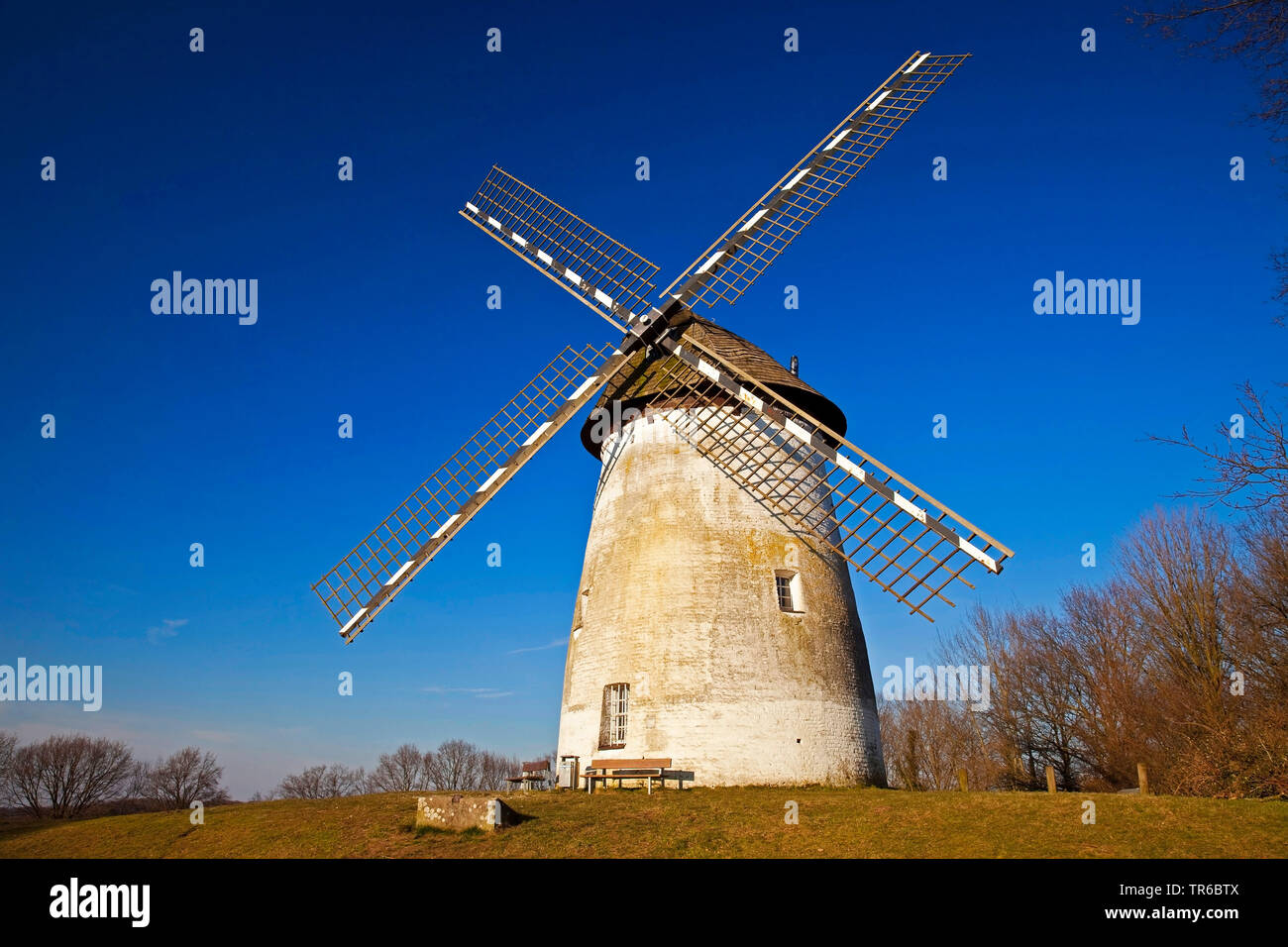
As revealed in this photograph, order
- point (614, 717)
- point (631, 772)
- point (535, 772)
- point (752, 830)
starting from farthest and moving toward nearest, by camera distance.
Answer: point (535, 772), point (614, 717), point (631, 772), point (752, 830)

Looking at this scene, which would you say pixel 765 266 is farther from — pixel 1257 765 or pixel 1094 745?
pixel 1094 745

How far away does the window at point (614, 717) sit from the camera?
1648 centimetres

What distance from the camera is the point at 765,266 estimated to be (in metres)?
19.0

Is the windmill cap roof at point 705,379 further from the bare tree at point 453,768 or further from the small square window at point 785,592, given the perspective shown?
the bare tree at point 453,768

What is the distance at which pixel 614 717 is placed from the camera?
1670 cm

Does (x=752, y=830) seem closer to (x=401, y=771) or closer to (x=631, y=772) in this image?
(x=631, y=772)

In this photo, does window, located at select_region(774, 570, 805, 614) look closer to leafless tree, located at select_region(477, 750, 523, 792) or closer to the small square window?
the small square window

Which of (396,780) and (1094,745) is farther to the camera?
(396,780)

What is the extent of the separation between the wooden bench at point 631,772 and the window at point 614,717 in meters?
0.50

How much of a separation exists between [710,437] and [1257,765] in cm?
1257

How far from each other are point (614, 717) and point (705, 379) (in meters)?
7.52

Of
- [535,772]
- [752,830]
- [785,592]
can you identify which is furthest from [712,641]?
[535,772]
